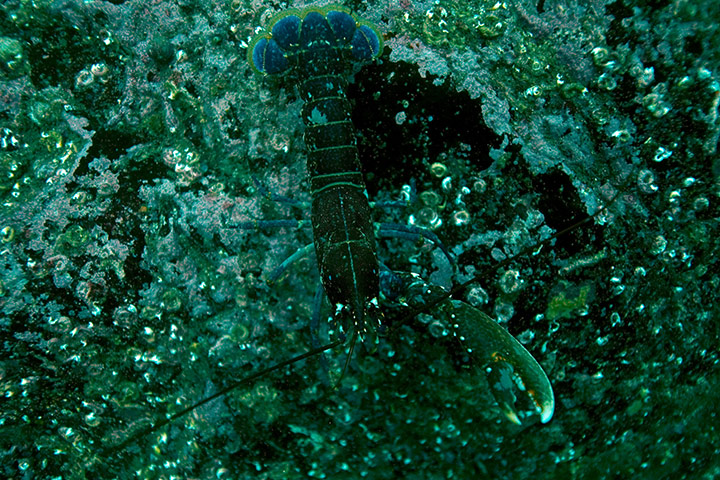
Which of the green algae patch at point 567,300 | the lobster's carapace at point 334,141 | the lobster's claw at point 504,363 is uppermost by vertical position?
the lobster's carapace at point 334,141

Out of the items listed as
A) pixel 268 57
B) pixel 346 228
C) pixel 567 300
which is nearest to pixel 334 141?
pixel 346 228

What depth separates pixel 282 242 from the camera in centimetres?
272

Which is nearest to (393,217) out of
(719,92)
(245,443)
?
(245,443)

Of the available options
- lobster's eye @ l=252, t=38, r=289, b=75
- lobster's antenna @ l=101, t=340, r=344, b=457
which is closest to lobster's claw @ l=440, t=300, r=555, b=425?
lobster's antenna @ l=101, t=340, r=344, b=457

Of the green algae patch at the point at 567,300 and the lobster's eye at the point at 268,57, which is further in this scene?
the lobster's eye at the point at 268,57

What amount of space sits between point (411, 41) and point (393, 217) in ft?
4.13

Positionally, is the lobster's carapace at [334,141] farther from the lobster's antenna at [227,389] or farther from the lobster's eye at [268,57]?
the lobster's antenna at [227,389]

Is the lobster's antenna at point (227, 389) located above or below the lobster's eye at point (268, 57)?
below

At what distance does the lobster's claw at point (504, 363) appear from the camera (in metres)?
2.09

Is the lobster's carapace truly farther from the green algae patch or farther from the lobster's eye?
the green algae patch

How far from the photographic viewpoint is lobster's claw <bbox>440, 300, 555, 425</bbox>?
2090mm

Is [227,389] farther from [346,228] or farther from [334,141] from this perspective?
[334,141]

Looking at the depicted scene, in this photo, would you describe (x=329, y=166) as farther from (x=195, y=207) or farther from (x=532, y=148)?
(x=532, y=148)

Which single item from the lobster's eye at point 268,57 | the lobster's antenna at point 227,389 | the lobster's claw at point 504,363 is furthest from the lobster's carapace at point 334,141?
the lobster's claw at point 504,363
